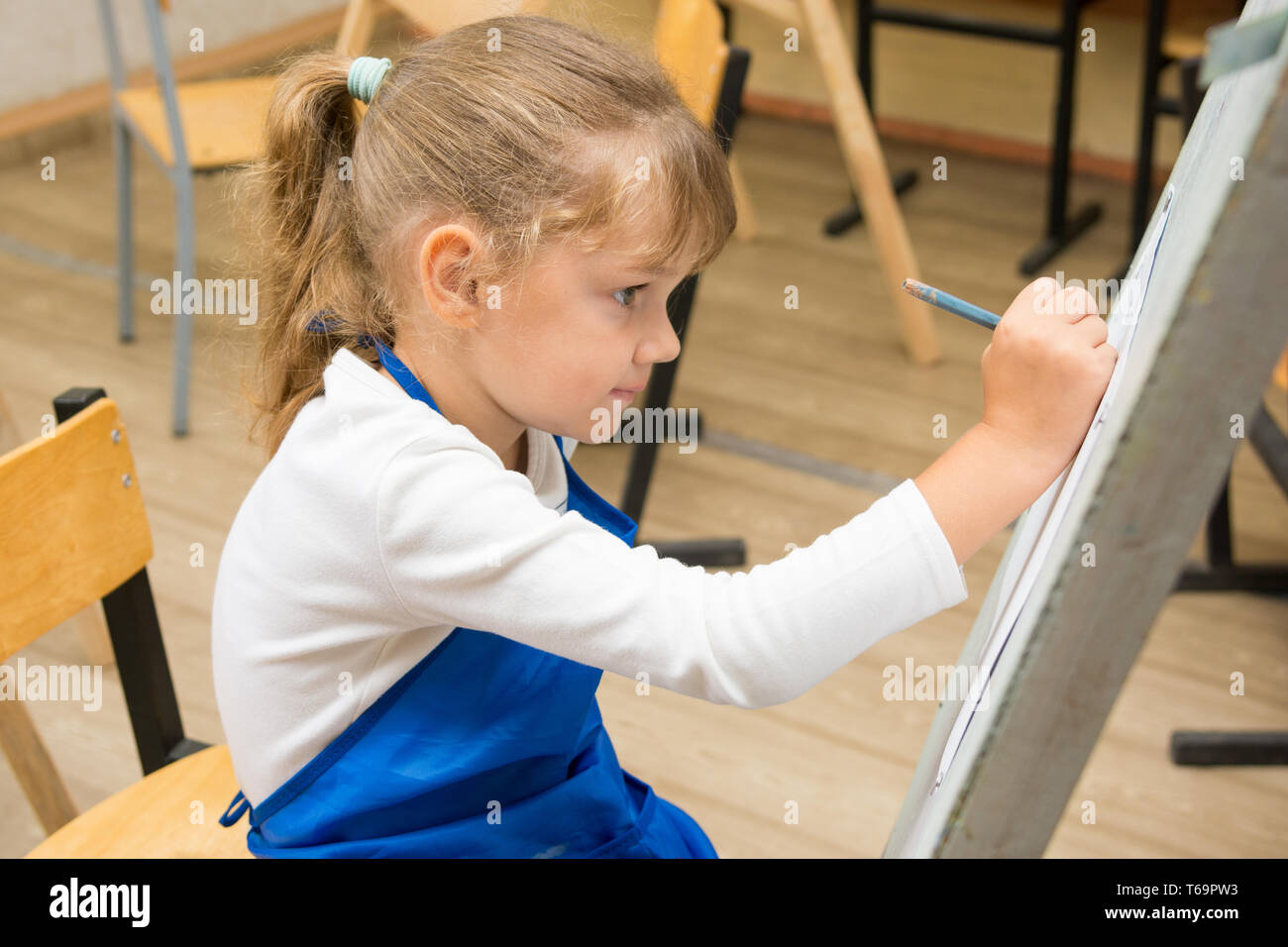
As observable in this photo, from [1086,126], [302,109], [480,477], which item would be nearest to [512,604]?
[480,477]

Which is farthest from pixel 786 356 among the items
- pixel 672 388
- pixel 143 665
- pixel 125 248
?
pixel 143 665

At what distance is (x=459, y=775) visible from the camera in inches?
31.3

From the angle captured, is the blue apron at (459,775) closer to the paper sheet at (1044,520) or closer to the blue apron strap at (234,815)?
the blue apron strap at (234,815)

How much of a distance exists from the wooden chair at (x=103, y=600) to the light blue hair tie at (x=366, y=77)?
29 centimetres

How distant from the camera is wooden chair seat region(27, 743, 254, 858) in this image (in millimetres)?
879

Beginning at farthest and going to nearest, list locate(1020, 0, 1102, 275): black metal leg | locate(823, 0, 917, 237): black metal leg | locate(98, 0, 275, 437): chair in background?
1. locate(823, 0, 917, 237): black metal leg
2. locate(1020, 0, 1102, 275): black metal leg
3. locate(98, 0, 275, 437): chair in background

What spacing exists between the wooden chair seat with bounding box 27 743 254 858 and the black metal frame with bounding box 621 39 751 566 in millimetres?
696

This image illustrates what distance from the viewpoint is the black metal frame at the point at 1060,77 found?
2.82m

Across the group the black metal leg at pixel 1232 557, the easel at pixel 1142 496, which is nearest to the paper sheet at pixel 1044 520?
the easel at pixel 1142 496

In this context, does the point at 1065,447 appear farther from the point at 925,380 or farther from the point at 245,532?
the point at 925,380

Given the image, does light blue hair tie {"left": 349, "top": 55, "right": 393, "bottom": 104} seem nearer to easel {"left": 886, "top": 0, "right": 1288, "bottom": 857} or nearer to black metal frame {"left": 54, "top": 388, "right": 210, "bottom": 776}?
black metal frame {"left": 54, "top": 388, "right": 210, "bottom": 776}

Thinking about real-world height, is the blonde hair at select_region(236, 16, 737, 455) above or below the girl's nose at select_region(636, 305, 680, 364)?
above

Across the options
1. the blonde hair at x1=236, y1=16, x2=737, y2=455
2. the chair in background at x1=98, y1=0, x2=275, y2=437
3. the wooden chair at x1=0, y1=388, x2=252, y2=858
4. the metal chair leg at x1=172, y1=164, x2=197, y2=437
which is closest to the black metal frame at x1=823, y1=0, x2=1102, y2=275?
the chair in background at x1=98, y1=0, x2=275, y2=437
